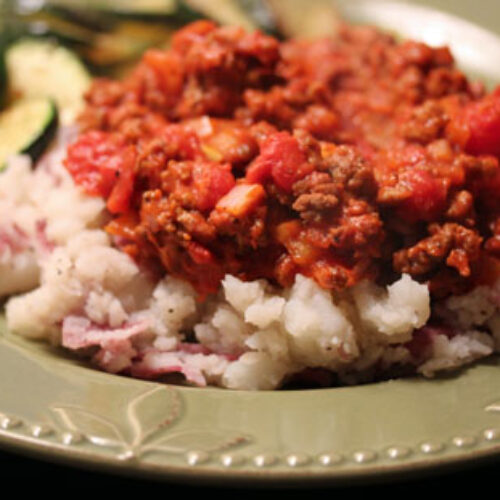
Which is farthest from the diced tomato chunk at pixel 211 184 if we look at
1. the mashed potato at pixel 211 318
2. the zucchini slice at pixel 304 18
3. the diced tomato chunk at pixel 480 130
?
the zucchini slice at pixel 304 18

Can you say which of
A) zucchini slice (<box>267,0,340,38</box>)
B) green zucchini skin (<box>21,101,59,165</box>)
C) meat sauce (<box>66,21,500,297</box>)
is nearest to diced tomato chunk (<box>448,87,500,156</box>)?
meat sauce (<box>66,21,500,297</box>)

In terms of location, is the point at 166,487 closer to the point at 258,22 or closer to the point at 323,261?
the point at 323,261

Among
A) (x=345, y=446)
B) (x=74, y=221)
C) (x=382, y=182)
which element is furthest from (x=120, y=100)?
(x=345, y=446)

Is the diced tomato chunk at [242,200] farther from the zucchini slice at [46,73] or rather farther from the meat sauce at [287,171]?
the zucchini slice at [46,73]

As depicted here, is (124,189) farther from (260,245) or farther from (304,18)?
(304,18)

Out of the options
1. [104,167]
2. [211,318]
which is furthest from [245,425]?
[104,167]
